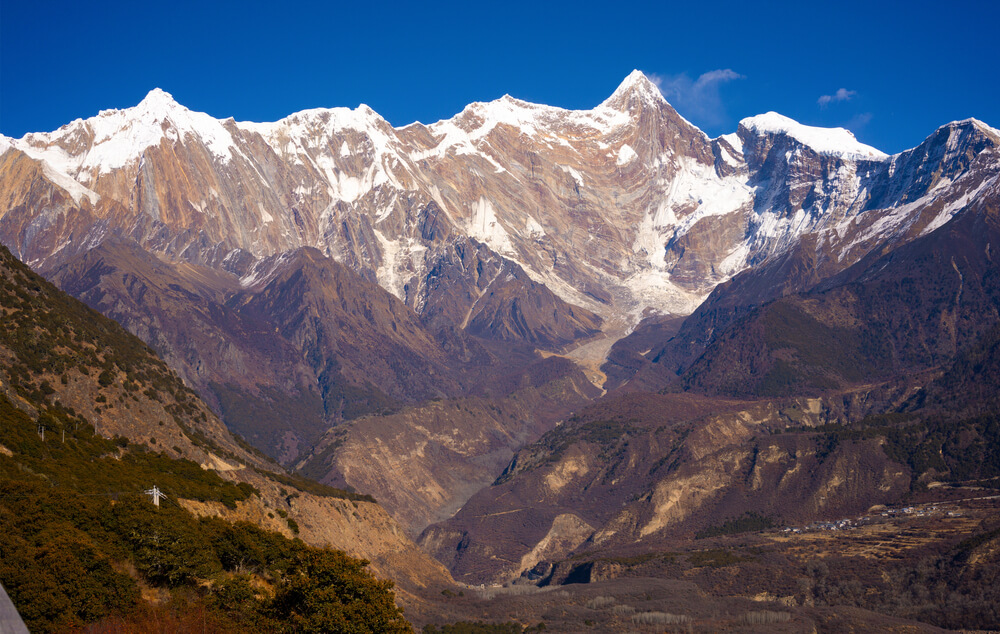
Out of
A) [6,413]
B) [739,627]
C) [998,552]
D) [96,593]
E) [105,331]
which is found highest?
[998,552]

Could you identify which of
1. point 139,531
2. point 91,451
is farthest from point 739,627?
point 139,531

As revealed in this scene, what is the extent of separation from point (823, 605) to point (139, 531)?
5747 inches

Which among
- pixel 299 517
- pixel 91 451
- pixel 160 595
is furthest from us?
pixel 299 517

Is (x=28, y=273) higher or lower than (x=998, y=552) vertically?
lower

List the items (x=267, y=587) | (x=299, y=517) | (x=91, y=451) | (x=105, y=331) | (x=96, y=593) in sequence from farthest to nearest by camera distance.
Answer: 1. (x=105, y=331)
2. (x=299, y=517)
3. (x=91, y=451)
4. (x=267, y=587)
5. (x=96, y=593)

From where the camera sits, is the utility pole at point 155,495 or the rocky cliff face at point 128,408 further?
the rocky cliff face at point 128,408

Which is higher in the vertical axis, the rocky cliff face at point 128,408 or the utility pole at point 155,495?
the rocky cliff face at point 128,408

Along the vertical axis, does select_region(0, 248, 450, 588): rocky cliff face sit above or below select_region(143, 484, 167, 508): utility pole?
above

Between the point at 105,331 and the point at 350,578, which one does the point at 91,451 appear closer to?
the point at 350,578

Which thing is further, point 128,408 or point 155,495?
point 128,408

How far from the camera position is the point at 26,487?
79.1 m

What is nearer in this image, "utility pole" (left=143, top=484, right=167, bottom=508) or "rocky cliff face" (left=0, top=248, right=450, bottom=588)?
"utility pole" (left=143, top=484, right=167, bottom=508)

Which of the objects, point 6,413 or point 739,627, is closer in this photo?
point 6,413

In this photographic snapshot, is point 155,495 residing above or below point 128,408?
below
